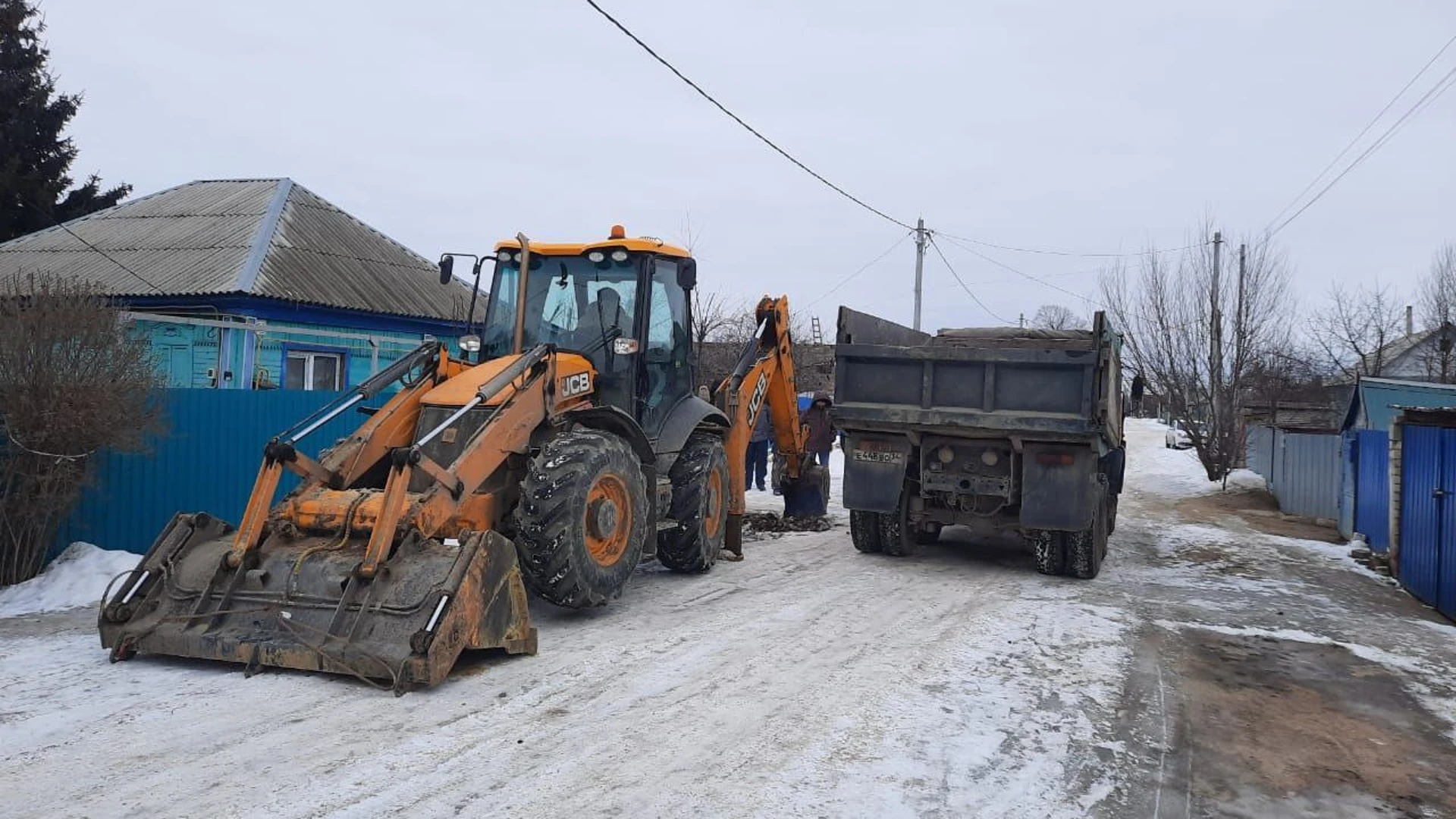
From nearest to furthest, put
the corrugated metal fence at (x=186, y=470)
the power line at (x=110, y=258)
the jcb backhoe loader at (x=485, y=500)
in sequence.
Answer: the jcb backhoe loader at (x=485, y=500)
the corrugated metal fence at (x=186, y=470)
the power line at (x=110, y=258)

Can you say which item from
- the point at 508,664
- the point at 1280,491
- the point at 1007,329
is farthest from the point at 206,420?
the point at 1280,491

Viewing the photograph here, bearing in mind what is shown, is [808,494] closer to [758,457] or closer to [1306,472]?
[758,457]

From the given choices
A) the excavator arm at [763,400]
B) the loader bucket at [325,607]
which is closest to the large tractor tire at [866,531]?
the excavator arm at [763,400]

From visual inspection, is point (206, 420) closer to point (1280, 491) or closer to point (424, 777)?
point (424, 777)

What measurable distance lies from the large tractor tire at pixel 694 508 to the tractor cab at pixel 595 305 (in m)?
0.63

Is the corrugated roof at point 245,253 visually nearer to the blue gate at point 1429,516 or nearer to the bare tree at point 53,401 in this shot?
the bare tree at point 53,401

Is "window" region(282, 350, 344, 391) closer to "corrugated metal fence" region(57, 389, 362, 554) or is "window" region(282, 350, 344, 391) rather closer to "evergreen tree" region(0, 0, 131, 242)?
"corrugated metal fence" region(57, 389, 362, 554)

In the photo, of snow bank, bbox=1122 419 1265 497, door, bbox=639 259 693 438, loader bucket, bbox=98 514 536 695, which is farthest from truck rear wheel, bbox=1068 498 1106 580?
snow bank, bbox=1122 419 1265 497

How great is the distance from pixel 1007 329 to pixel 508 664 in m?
7.16

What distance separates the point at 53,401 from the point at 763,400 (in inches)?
251

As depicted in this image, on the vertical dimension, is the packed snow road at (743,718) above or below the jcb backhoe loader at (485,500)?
below

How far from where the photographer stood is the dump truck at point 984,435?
9242 millimetres

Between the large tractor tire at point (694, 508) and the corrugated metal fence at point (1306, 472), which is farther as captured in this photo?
the corrugated metal fence at point (1306, 472)

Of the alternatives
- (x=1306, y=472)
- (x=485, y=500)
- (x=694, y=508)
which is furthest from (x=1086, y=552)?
(x=1306, y=472)
